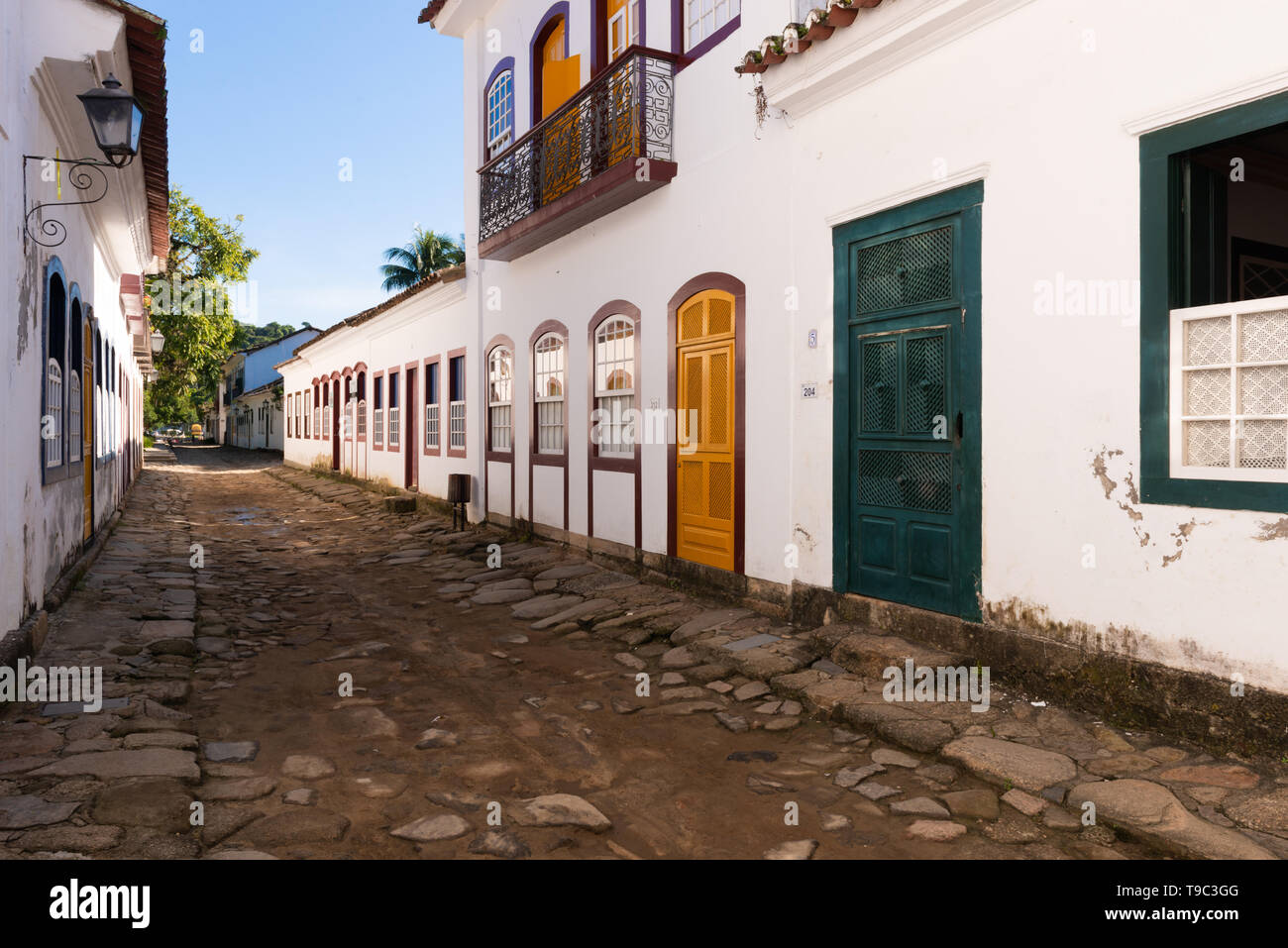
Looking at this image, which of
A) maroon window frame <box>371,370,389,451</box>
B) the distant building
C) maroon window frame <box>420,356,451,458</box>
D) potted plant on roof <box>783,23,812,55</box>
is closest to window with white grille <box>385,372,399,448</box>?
maroon window frame <box>371,370,389,451</box>

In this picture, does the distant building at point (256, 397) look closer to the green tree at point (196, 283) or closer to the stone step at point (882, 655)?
the green tree at point (196, 283)

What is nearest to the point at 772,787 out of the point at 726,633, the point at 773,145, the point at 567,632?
the point at 726,633

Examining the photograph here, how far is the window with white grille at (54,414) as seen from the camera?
6629 mm

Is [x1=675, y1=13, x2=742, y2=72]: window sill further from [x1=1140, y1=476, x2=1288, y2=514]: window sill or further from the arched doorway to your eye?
[x1=1140, y1=476, x2=1288, y2=514]: window sill

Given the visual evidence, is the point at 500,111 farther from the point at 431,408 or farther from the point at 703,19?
the point at 431,408

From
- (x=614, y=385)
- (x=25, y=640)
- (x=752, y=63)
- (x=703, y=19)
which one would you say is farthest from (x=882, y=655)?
(x=703, y=19)

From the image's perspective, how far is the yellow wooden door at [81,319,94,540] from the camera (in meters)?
9.40

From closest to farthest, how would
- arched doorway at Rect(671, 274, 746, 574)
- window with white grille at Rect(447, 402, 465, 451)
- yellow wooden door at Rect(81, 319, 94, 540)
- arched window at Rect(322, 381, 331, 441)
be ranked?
arched doorway at Rect(671, 274, 746, 574), yellow wooden door at Rect(81, 319, 94, 540), window with white grille at Rect(447, 402, 465, 451), arched window at Rect(322, 381, 331, 441)

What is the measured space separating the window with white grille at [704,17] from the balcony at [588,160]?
11.6 inches

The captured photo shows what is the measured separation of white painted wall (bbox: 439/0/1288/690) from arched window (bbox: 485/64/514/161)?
5.06 meters

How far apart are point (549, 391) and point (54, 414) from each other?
5.41 meters

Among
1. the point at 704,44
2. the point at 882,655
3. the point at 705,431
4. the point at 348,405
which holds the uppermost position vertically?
the point at 704,44

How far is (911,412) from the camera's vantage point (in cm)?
567
